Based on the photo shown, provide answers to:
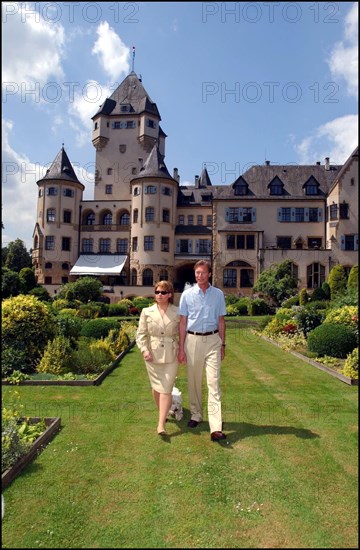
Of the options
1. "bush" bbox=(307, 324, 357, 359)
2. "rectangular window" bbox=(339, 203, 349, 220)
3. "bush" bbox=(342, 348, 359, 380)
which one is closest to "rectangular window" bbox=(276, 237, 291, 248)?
"rectangular window" bbox=(339, 203, 349, 220)

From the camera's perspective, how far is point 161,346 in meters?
6.16

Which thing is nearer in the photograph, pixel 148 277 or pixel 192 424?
pixel 192 424

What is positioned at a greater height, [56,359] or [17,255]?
[17,255]

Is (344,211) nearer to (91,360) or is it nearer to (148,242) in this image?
(148,242)

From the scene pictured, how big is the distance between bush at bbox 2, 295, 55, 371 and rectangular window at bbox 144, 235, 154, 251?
3507cm

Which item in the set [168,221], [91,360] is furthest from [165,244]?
[91,360]

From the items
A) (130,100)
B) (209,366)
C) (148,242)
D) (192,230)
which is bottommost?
(209,366)

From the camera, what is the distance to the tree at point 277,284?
35531 mm

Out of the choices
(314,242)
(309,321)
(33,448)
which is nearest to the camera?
(33,448)

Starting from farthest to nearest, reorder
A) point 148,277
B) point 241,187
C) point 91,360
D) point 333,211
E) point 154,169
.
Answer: point 154,169
point 148,277
point 241,187
point 333,211
point 91,360

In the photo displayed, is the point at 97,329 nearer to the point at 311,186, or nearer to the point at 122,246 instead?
the point at 122,246

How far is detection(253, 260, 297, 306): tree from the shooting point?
35531mm

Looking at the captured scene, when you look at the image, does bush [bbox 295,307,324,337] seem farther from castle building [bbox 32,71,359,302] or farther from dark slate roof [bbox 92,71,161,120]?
dark slate roof [bbox 92,71,161,120]

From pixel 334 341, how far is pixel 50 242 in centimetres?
4107
